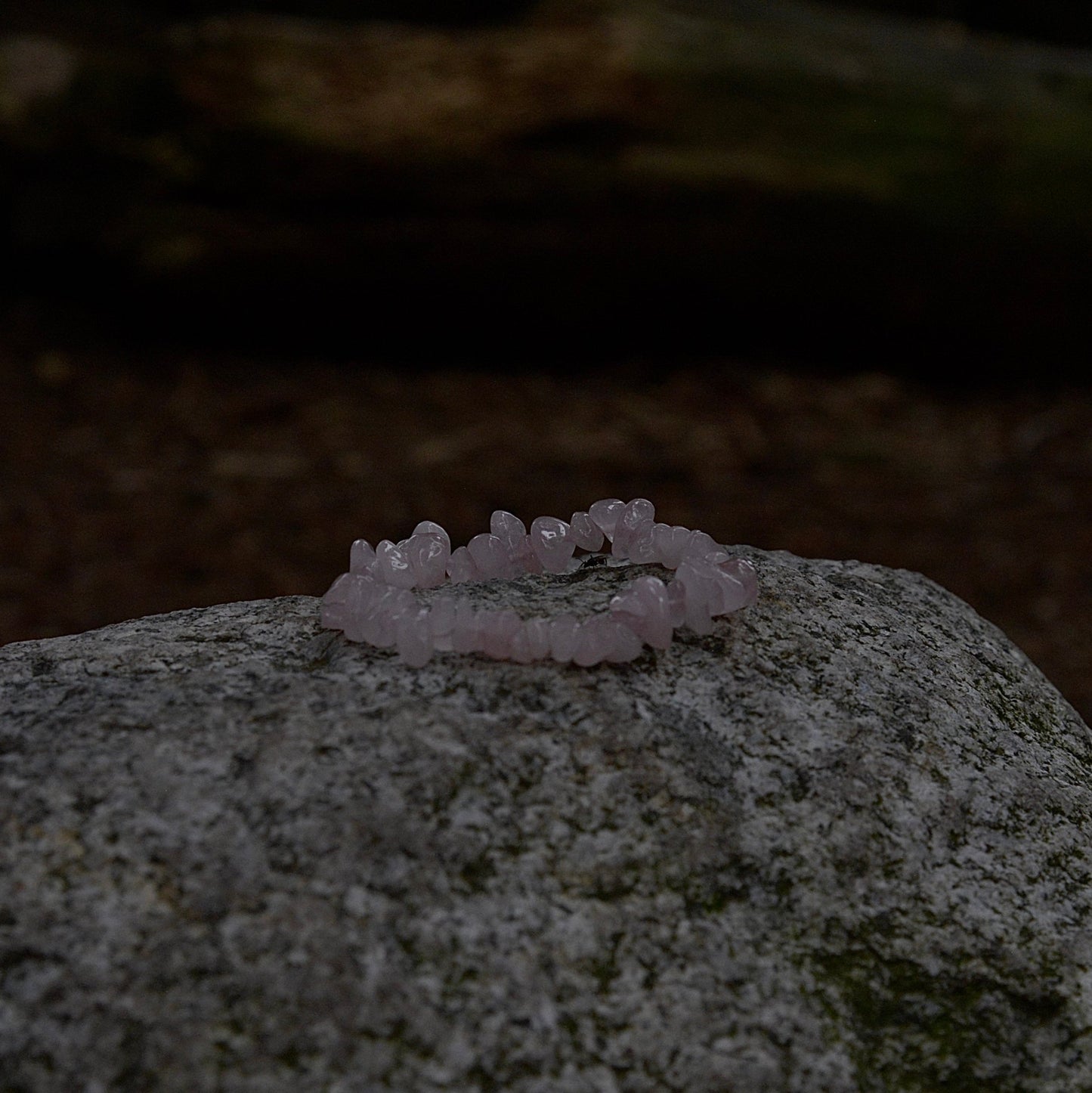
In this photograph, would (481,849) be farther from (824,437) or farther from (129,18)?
(129,18)

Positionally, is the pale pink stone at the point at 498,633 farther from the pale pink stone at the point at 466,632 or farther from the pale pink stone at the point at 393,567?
the pale pink stone at the point at 393,567

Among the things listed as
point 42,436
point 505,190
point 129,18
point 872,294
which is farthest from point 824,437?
point 129,18

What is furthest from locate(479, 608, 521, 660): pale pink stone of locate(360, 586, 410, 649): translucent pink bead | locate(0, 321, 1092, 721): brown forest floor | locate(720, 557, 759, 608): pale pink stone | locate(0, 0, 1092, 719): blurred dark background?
locate(0, 0, 1092, 719): blurred dark background

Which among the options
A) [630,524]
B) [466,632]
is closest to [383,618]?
[466,632]

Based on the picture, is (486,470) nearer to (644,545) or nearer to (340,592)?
(644,545)

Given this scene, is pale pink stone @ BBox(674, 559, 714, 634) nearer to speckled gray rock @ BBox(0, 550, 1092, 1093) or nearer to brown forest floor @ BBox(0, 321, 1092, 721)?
speckled gray rock @ BBox(0, 550, 1092, 1093)

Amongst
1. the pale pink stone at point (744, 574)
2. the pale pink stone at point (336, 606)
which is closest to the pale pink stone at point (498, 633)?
the pale pink stone at point (336, 606)
